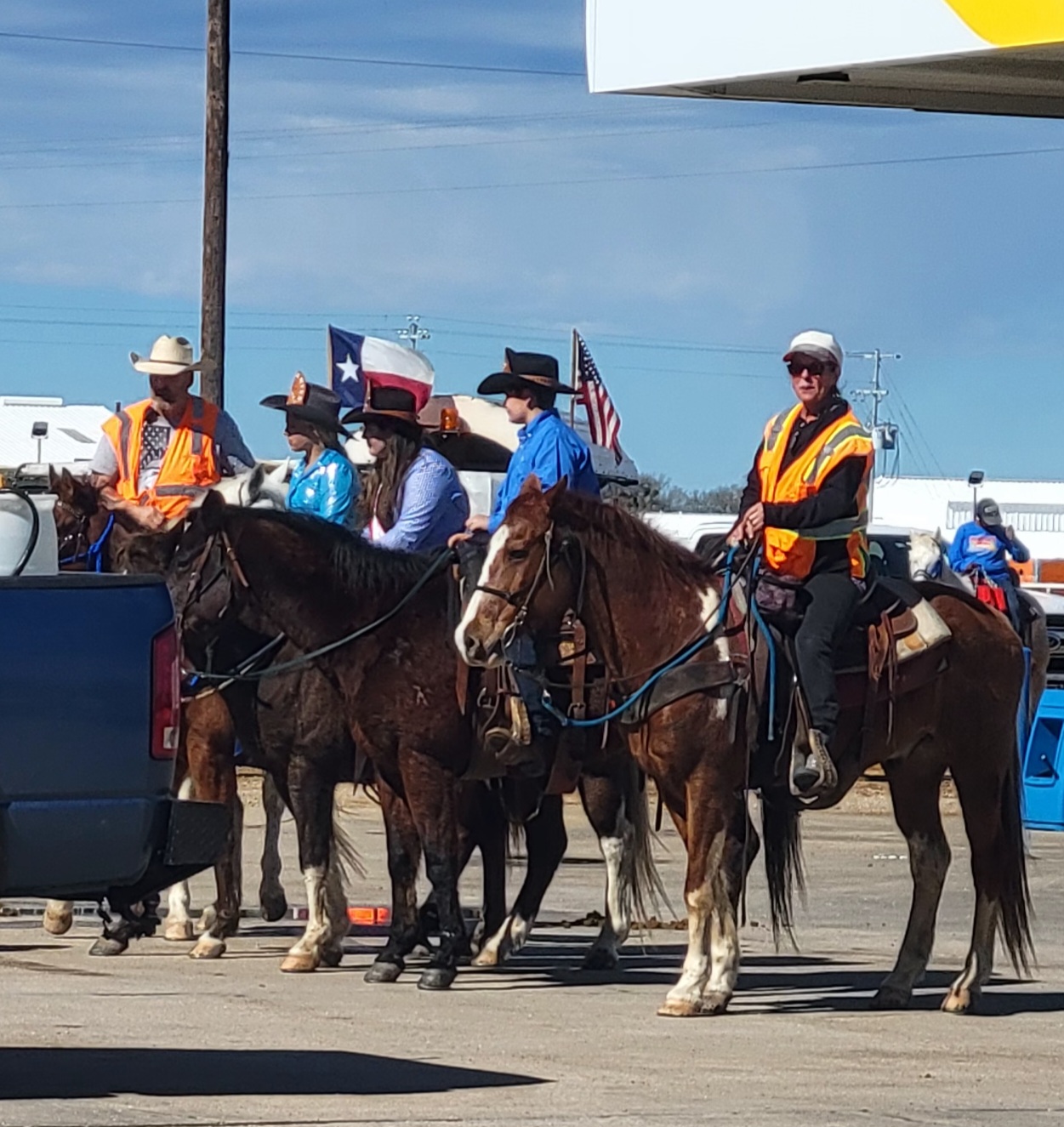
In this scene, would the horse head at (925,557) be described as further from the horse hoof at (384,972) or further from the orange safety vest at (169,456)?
the horse hoof at (384,972)

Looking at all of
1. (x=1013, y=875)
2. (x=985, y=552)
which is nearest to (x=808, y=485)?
(x=1013, y=875)

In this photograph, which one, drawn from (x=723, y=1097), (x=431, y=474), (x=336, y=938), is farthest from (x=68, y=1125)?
(x=431, y=474)

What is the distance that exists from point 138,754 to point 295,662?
394 centimetres

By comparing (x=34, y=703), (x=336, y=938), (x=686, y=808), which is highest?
(x=34, y=703)

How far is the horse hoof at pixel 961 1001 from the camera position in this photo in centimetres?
1104

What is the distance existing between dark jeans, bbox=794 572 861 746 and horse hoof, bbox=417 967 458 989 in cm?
206

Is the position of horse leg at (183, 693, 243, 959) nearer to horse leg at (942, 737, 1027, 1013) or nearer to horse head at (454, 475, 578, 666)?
horse head at (454, 475, 578, 666)

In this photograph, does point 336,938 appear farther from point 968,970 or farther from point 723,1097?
point 723,1097

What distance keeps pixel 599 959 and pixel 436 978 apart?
4.42ft

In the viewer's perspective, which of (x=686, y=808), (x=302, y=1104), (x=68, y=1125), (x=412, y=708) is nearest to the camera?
(x=68, y=1125)

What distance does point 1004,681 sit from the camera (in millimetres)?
11516

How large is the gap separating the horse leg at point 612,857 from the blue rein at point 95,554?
2691 mm

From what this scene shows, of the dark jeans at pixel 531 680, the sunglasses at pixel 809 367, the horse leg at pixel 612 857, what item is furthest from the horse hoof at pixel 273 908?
the sunglasses at pixel 809 367

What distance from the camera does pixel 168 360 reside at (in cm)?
1341
